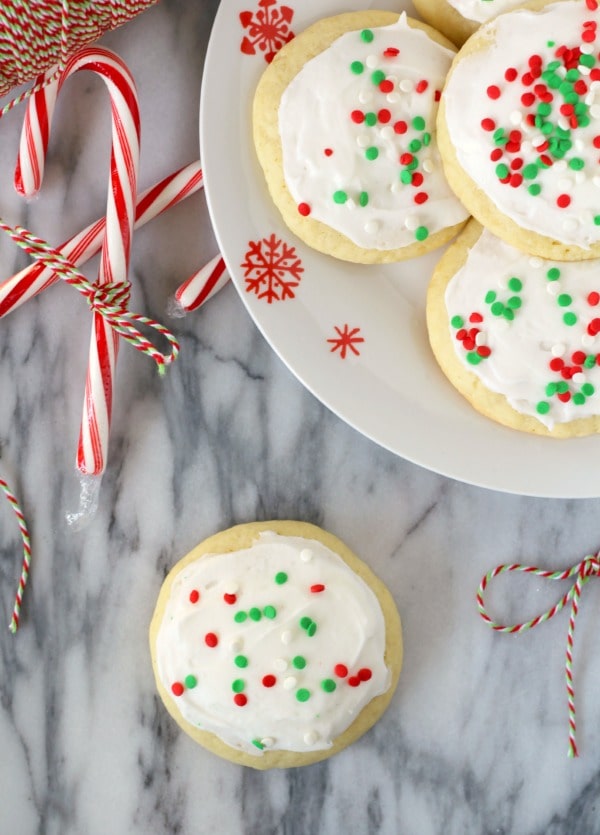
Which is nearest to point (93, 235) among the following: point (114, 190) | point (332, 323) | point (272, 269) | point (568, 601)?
point (114, 190)

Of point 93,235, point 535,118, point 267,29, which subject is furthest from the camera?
point 93,235

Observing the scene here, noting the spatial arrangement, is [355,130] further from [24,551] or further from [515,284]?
[24,551]

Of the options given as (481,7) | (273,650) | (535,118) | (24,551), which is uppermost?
(481,7)

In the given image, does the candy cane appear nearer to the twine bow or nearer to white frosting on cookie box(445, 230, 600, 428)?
the twine bow

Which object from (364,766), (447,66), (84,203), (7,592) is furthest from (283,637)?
(447,66)

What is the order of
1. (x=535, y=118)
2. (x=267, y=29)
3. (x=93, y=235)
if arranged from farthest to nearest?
1. (x=93, y=235)
2. (x=267, y=29)
3. (x=535, y=118)

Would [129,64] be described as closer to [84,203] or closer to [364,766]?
[84,203]

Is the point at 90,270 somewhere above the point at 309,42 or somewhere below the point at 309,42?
below

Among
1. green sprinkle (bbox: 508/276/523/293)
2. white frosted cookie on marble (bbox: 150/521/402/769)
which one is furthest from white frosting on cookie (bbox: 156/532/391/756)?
green sprinkle (bbox: 508/276/523/293)
